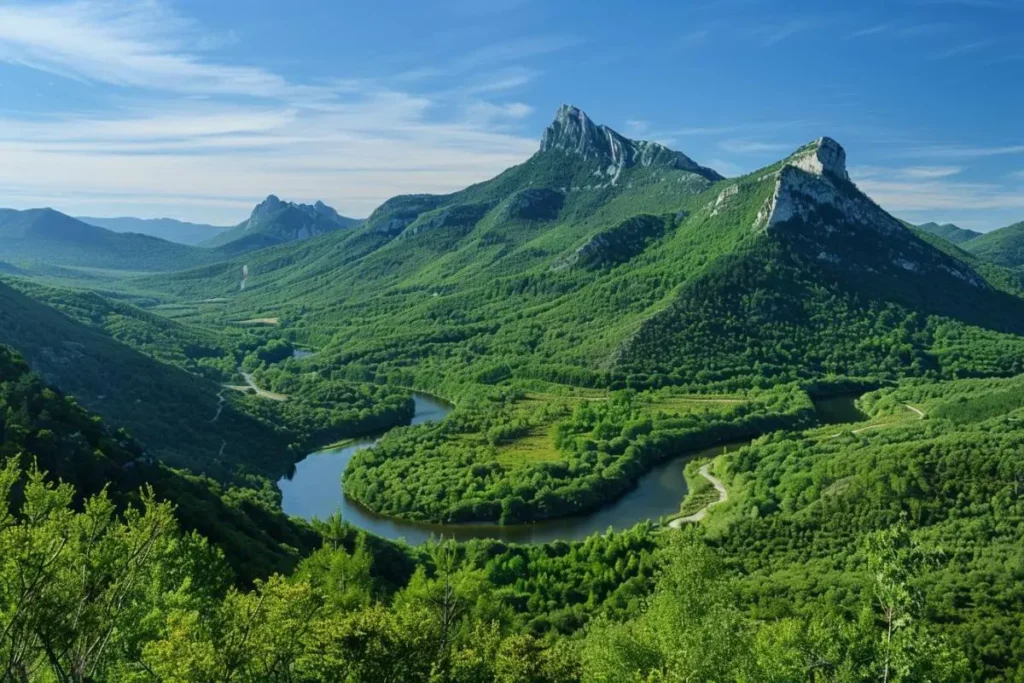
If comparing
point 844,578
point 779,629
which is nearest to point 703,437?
point 844,578

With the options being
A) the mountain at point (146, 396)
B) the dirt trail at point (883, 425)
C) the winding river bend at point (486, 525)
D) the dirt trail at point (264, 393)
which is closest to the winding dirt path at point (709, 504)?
the winding river bend at point (486, 525)

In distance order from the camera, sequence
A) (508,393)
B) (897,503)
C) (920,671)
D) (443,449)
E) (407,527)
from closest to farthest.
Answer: (920,671)
(897,503)
(407,527)
(443,449)
(508,393)

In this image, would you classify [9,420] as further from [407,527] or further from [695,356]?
[695,356]

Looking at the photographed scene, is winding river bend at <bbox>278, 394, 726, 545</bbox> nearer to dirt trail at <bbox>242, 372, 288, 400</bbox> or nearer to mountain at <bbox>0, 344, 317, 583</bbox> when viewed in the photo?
mountain at <bbox>0, 344, 317, 583</bbox>

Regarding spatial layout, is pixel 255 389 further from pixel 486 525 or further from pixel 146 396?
pixel 486 525

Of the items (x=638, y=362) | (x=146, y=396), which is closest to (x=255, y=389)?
(x=146, y=396)

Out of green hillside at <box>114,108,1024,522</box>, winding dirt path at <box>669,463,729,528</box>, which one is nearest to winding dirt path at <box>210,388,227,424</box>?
green hillside at <box>114,108,1024,522</box>
